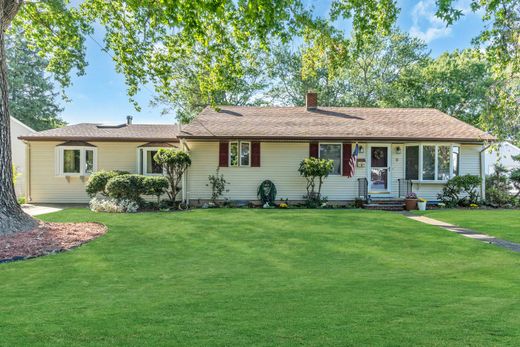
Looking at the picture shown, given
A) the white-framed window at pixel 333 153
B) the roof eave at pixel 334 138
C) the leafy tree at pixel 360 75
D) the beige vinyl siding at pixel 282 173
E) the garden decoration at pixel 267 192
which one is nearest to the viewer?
the roof eave at pixel 334 138

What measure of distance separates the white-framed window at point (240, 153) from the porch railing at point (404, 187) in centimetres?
671

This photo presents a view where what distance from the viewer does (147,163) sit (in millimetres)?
15789

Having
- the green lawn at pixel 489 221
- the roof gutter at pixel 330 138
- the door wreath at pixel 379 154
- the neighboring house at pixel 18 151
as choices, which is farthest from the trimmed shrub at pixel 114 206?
the green lawn at pixel 489 221

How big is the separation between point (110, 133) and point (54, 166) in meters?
2.89

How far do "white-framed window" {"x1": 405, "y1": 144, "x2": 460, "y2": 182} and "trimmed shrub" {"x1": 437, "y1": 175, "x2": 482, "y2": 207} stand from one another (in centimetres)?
48

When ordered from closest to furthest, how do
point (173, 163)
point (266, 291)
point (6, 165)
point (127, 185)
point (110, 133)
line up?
point (266, 291)
point (6, 165)
point (127, 185)
point (173, 163)
point (110, 133)

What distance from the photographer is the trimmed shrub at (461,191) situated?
546 inches

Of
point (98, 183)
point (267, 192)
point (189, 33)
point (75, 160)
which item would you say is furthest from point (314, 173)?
point (75, 160)

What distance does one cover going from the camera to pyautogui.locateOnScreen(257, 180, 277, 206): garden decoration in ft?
46.2

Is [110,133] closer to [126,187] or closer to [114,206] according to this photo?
[126,187]

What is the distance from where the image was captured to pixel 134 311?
340 centimetres

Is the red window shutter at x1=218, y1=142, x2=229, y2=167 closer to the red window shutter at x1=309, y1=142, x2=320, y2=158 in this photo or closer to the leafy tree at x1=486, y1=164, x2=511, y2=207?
the red window shutter at x1=309, y1=142, x2=320, y2=158

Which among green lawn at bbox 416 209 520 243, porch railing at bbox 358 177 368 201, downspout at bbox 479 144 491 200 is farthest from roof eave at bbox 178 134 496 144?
green lawn at bbox 416 209 520 243

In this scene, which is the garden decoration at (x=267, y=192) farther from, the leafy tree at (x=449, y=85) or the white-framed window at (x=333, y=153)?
the leafy tree at (x=449, y=85)
